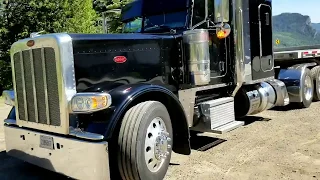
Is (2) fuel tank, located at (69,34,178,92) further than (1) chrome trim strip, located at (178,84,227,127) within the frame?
No

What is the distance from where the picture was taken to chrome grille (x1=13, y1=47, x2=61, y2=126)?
11.4ft

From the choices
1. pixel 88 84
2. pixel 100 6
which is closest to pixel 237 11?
pixel 88 84

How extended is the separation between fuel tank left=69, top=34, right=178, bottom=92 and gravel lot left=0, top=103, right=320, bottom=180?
45.9 inches

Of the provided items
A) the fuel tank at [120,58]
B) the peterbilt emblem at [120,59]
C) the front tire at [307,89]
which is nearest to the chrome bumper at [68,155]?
the fuel tank at [120,58]

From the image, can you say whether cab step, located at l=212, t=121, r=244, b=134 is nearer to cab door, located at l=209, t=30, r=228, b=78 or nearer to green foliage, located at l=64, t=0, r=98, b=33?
cab door, located at l=209, t=30, r=228, b=78

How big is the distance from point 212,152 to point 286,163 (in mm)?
1013

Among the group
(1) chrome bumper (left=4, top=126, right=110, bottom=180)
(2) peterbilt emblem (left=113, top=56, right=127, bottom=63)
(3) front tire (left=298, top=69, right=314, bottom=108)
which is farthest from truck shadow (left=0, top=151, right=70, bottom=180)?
(3) front tire (left=298, top=69, right=314, bottom=108)

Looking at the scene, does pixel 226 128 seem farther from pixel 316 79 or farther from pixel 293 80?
pixel 316 79

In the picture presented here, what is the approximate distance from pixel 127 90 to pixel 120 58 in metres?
0.53

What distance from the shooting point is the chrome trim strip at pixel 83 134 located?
10.6ft

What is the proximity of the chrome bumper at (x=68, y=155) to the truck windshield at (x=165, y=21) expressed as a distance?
2.47 metres

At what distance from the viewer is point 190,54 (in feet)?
15.5

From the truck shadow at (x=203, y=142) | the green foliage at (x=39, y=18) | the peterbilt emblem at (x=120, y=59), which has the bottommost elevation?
the truck shadow at (x=203, y=142)

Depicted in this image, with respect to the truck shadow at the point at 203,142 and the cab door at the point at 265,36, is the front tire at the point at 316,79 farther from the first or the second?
the truck shadow at the point at 203,142
